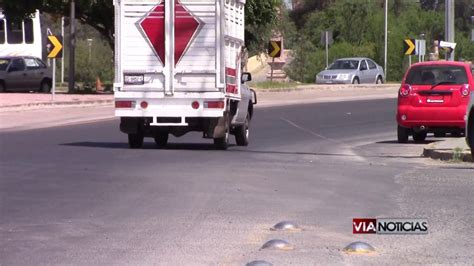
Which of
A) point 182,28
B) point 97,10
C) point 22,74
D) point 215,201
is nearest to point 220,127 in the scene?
point 182,28

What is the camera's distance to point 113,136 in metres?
24.0

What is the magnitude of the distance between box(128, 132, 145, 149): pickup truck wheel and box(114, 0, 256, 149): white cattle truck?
1.53 feet

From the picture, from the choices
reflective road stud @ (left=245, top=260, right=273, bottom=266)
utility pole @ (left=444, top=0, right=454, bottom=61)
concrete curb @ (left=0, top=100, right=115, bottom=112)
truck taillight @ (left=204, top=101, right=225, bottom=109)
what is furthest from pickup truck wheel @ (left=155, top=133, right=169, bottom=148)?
reflective road stud @ (left=245, top=260, right=273, bottom=266)

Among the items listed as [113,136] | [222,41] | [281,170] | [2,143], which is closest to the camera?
[281,170]

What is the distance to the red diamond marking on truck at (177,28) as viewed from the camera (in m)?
19.6

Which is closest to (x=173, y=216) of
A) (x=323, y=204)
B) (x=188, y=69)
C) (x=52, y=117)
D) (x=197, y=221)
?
(x=197, y=221)

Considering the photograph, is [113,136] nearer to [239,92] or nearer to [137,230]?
[239,92]

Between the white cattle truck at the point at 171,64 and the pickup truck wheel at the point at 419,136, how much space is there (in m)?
5.96

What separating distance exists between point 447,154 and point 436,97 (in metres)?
Answer: 4.29

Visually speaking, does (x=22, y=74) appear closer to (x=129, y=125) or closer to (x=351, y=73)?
(x=351, y=73)

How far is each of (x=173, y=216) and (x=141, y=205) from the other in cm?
90

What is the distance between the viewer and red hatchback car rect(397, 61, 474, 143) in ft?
73.6

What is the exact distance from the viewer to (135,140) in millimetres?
20375

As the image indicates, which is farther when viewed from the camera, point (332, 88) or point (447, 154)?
point (332, 88)
